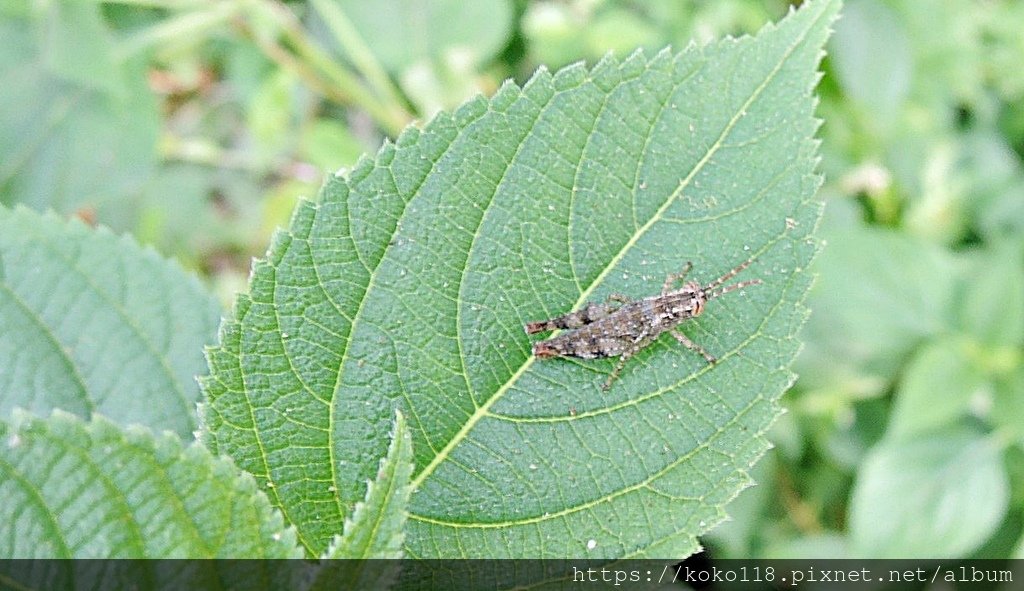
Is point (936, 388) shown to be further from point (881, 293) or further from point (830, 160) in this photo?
point (830, 160)

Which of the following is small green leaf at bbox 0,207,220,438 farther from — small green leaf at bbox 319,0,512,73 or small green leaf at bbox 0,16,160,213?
small green leaf at bbox 319,0,512,73

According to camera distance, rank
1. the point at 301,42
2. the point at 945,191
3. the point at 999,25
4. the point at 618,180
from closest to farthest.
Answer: the point at 618,180 → the point at 301,42 → the point at 945,191 → the point at 999,25

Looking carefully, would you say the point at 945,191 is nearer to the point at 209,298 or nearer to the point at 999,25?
the point at 999,25

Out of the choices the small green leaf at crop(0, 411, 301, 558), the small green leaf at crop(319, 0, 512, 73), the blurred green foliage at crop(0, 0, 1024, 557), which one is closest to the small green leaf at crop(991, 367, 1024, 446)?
the blurred green foliage at crop(0, 0, 1024, 557)

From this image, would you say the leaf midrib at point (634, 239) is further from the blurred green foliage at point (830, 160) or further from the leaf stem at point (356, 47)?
the leaf stem at point (356, 47)

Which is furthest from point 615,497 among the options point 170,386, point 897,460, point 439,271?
point 897,460

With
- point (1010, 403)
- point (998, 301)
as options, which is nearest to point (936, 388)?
point (1010, 403)
